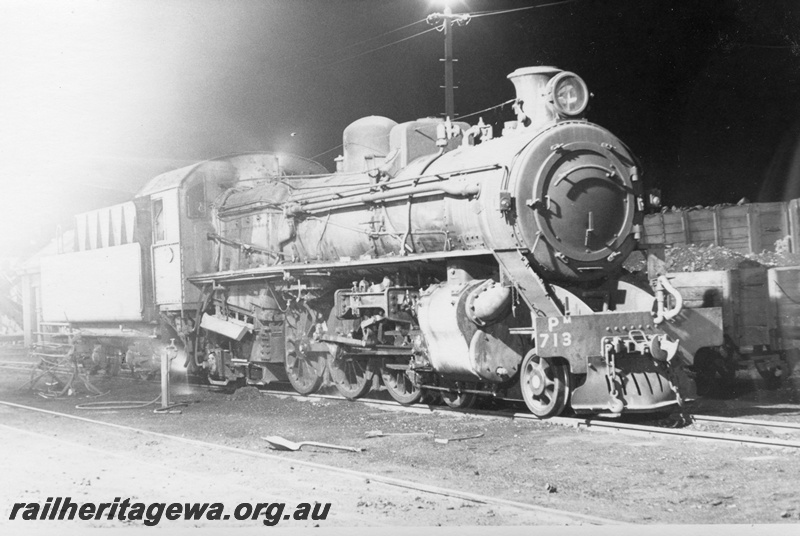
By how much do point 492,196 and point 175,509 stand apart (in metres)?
5.65

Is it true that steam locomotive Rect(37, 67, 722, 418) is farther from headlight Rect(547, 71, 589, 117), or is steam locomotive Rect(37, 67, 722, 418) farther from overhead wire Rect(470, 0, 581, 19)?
overhead wire Rect(470, 0, 581, 19)

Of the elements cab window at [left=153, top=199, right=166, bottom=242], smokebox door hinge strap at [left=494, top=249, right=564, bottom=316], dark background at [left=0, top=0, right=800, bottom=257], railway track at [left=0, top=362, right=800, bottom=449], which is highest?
dark background at [left=0, top=0, right=800, bottom=257]

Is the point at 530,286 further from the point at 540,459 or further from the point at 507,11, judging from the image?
the point at 507,11

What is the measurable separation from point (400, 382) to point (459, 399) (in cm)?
132

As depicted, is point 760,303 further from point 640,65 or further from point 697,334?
point 640,65

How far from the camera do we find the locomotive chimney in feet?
34.7

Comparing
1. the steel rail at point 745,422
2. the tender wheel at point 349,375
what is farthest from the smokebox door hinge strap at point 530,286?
the tender wheel at point 349,375

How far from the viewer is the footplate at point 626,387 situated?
370 inches

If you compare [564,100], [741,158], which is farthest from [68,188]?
[741,158]

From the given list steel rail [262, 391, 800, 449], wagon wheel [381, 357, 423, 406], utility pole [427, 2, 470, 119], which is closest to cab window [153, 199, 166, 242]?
wagon wheel [381, 357, 423, 406]

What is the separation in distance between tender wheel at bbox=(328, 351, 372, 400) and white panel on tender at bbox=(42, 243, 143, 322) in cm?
531

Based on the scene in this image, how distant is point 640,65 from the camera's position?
1862 cm

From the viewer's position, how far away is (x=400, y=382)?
12.5m

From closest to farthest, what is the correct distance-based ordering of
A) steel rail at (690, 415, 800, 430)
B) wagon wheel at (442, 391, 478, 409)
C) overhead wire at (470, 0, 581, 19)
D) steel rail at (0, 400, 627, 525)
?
1. steel rail at (0, 400, 627, 525)
2. steel rail at (690, 415, 800, 430)
3. wagon wheel at (442, 391, 478, 409)
4. overhead wire at (470, 0, 581, 19)
